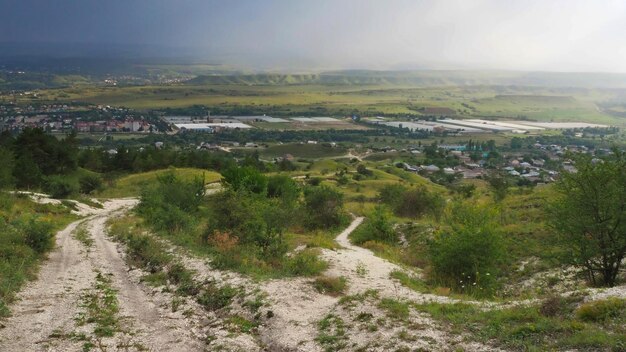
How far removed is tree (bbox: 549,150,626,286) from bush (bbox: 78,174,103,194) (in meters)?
54.4

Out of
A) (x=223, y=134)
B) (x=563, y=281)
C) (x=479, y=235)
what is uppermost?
(x=479, y=235)

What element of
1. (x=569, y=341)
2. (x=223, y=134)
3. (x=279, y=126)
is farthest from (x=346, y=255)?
(x=279, y=126)

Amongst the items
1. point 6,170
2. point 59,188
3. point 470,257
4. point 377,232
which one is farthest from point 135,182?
point 470,257

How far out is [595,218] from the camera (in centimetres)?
1739

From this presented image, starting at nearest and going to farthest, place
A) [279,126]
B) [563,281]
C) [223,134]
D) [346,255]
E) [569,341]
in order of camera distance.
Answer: [569,341]
[563,281]
[346,255]
[223,134]
[279,126]

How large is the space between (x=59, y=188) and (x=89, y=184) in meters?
9.77

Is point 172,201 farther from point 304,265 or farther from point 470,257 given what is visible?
point 470,257

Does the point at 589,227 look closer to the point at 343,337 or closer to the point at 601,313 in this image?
the point at 601,313

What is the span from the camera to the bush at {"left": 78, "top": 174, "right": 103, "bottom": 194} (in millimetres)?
60156

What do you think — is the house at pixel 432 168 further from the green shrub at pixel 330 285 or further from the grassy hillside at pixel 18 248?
the green shrub at pixel 330 285

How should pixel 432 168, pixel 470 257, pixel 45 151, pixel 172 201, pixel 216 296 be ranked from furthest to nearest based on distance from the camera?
pixel 432 168 → pixel 45 151 → pixel 172 201 → pixel 470 257 → pixel 216 296

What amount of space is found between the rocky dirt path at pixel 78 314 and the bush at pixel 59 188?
29678 millimetres

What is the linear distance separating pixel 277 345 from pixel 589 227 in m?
11.3

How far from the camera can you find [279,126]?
181 meters
